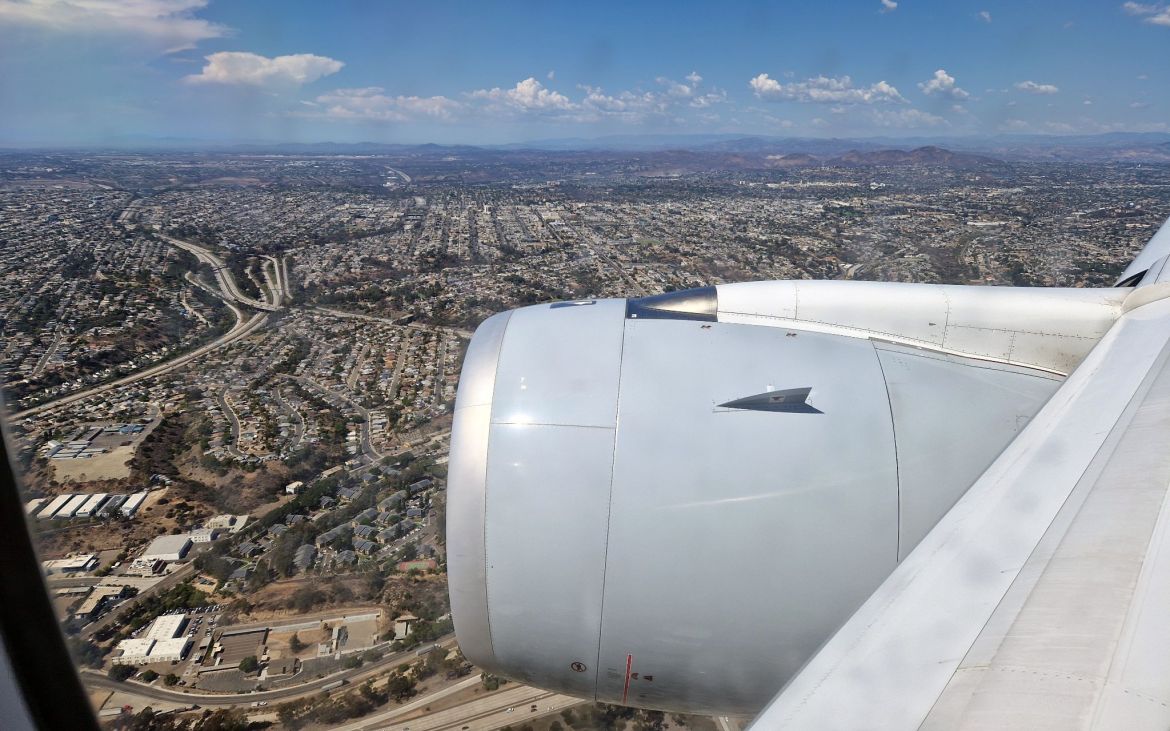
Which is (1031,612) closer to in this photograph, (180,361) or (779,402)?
(779,402)

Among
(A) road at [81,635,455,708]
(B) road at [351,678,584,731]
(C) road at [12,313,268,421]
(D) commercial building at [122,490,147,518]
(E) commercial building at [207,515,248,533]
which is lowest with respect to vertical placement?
(B) road at [351,678,584,731]

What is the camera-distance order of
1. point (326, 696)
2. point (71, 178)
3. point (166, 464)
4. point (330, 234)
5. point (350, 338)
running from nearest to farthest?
1. point (326, 696)
2. point (166, 464)
3. point (350, 338)
4. point (330, 234)
5. point (71, 178)

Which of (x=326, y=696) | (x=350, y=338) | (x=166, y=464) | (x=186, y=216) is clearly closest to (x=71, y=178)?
(x=186, y=216)

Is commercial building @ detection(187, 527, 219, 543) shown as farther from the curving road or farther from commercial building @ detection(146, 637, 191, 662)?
the curving road

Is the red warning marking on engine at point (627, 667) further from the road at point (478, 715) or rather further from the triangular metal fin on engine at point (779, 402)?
the road at point (478, 715)

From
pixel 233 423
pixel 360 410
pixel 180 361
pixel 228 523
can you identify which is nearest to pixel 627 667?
pixel 228 523

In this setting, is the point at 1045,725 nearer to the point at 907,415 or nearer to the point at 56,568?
the point at 907,415

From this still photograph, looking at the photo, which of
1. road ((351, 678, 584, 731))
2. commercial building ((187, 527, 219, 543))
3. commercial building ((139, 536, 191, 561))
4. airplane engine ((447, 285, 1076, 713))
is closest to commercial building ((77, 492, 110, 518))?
commercial building ((139, 536, 191, 561))
